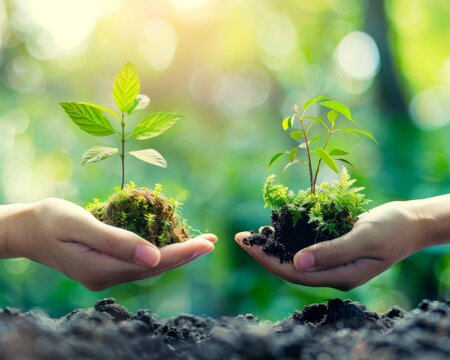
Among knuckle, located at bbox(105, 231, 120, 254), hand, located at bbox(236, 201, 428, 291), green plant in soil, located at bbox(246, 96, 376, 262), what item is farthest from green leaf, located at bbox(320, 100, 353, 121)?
knuckle, located at bbox(105, 231, 120, 254)

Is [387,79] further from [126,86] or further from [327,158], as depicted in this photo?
[126,86]

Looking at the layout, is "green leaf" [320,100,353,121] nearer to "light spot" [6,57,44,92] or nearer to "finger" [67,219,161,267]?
"finger" [67,219,161,267]

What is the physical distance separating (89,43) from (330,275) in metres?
3.85

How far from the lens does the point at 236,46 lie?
440 centimetres

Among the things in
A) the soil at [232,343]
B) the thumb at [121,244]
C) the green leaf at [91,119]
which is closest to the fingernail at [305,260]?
the soil at [232,343]

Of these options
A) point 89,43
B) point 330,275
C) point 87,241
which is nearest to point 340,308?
point 330,275

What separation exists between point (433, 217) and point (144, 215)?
75cm

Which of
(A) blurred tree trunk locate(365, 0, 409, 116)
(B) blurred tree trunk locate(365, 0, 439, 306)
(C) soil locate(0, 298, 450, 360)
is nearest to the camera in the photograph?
(C) soil locate(0, 298, 450, 360)

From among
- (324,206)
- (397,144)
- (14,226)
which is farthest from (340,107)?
(397,144)

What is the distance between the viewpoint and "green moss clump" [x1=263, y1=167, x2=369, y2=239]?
122cm

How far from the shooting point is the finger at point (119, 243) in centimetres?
109

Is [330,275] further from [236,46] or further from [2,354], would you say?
[236,46]

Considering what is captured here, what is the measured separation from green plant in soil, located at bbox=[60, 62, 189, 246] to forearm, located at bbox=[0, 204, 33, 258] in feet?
0.55

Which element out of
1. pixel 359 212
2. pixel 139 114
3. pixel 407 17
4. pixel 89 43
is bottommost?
pixel 359 212
